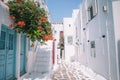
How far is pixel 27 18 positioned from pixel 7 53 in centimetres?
195

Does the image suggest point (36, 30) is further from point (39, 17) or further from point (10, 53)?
point (10, 53)

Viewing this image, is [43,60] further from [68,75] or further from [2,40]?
[2,40]

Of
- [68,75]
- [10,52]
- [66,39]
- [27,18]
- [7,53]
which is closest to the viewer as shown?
[7,53]

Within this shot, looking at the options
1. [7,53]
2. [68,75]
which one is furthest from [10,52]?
[68,75]

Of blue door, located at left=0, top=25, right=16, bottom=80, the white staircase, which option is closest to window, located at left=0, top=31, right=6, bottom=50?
blue door, located at left=0, top=25, right=16, bottom=80

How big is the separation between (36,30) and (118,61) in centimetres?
414

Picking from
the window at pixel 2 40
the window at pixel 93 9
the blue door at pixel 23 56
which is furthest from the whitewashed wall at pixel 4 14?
the window at pixel 93 9

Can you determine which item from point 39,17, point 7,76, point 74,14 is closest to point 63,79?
point 7,76

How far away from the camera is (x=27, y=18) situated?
307 inches

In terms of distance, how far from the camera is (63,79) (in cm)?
983

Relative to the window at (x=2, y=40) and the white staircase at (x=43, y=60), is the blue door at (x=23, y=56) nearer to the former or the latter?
the white staircase at (x=43, y=60)

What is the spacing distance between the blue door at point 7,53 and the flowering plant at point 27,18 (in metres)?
0.48

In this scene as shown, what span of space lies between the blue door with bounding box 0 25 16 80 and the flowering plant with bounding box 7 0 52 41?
0.48 metres

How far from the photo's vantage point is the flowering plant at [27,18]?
302 inches
